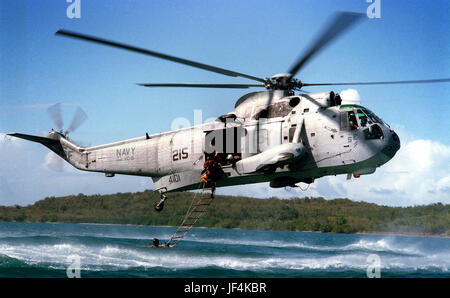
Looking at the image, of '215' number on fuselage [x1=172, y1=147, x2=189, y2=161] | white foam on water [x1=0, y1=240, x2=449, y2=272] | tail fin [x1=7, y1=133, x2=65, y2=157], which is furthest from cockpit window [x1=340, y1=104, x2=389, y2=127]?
tail fin [x1=7, y1=133, x2=65, y2=157]

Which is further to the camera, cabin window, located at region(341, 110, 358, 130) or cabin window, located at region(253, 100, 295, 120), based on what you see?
cabin window, located at region(253, 100, 295, 120)

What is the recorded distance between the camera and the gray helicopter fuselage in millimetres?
10344

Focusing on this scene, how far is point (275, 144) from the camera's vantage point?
1102 cm

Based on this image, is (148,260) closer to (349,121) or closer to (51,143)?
(51,143)

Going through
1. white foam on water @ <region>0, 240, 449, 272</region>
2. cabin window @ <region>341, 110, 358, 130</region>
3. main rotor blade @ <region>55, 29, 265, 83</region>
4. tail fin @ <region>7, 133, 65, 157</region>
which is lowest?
white foam on water @ <region>0, 240, 449, 272</region>

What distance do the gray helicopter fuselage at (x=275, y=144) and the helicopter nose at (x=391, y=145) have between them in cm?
2

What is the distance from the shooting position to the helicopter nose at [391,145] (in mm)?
10205

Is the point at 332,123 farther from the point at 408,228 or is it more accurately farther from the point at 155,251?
the point at 408,228

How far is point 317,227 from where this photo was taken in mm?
45781

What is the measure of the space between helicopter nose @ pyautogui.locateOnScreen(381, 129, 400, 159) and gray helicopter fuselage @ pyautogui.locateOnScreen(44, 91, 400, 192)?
2 cm

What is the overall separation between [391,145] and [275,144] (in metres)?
2.75

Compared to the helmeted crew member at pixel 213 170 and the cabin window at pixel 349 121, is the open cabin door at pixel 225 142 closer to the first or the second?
the helmeted crew member at pixel 213 170

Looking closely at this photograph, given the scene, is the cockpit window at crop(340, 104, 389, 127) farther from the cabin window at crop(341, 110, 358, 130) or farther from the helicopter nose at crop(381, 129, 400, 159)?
the helicopter nose at crop(381, 129, 400, 159)
